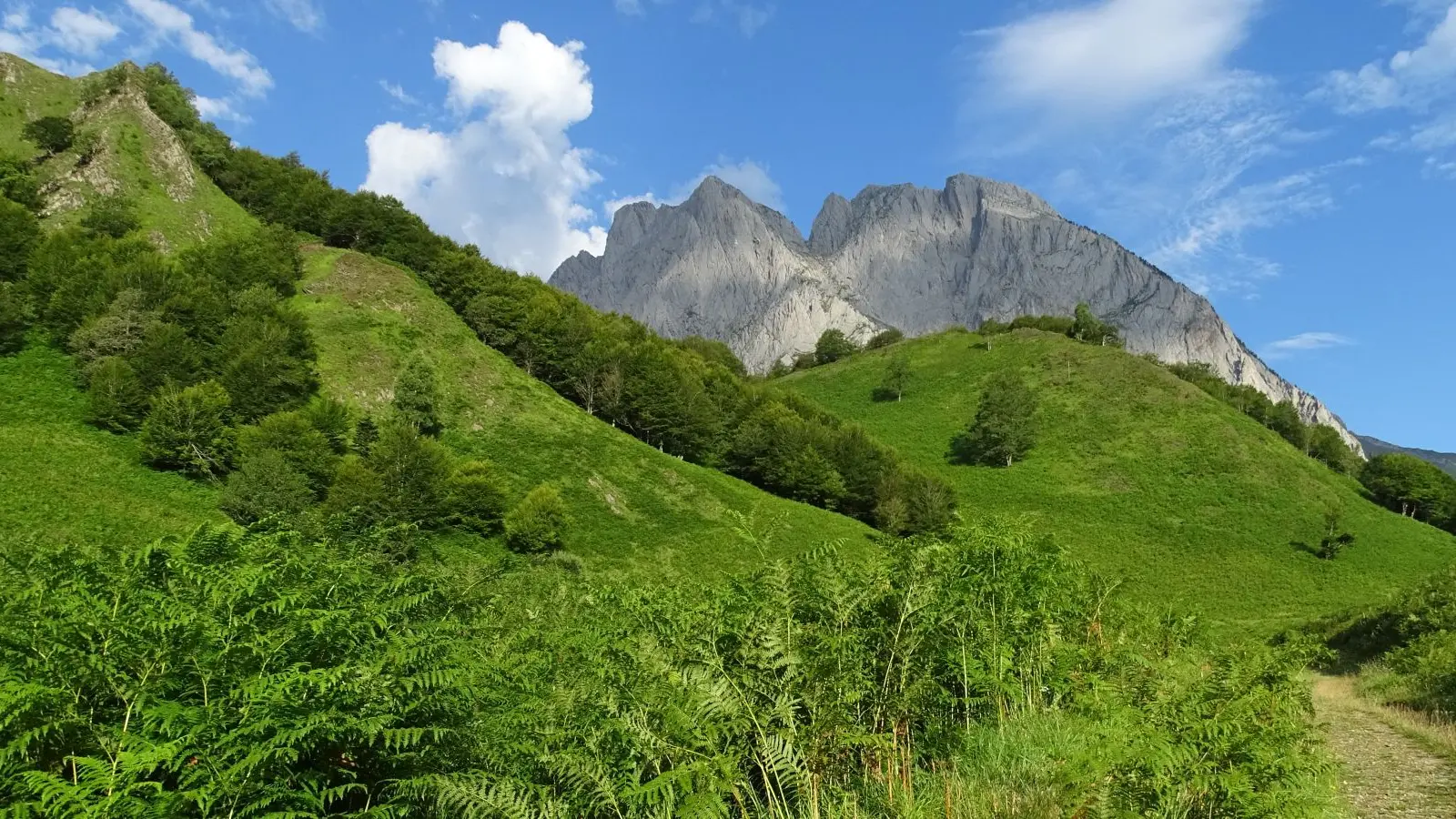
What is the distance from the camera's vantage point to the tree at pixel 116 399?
38062 mm

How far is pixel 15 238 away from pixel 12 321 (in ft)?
36.2

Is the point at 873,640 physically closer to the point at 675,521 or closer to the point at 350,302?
the point at 675,521

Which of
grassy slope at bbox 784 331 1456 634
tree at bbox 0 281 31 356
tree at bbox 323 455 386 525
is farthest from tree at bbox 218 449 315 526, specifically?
grassy slope at bbox 784 331 1456 634

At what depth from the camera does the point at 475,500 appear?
40750 millimetres

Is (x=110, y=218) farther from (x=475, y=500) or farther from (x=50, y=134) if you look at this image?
(x=475, y=500)

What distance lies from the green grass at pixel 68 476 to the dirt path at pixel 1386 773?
3345cm

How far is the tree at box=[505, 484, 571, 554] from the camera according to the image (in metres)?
40.2

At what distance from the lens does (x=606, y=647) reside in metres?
8.23

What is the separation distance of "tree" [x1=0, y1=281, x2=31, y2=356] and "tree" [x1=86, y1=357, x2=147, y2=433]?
5906 millimetres

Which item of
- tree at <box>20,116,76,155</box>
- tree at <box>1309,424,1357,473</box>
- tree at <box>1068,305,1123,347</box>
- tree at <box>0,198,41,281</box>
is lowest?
tree at <box>0,198,41,281</box>

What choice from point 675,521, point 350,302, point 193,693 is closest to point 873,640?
point 193,693

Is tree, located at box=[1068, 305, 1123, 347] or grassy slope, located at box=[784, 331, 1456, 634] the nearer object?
grassy slope, located at box=[784, 331, 1456, 634]

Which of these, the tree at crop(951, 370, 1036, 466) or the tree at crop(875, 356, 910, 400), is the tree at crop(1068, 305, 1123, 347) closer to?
the tree at crop(875, 356, 910, 400)

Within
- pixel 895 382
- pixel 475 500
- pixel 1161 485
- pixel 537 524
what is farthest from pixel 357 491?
pixel 895 382
